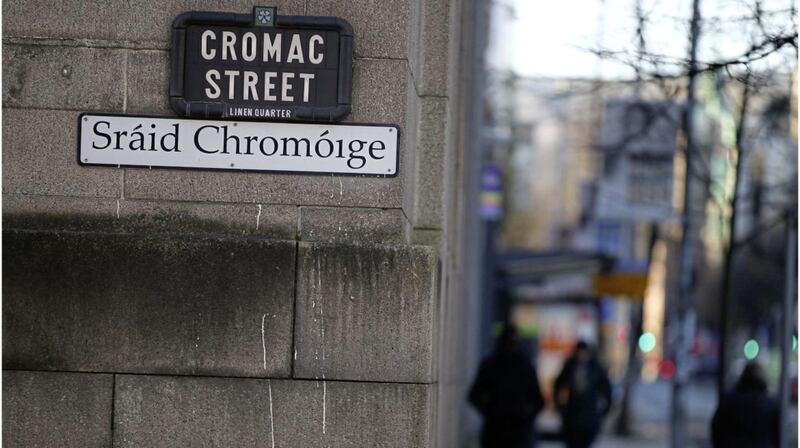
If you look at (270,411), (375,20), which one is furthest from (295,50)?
(270,411)

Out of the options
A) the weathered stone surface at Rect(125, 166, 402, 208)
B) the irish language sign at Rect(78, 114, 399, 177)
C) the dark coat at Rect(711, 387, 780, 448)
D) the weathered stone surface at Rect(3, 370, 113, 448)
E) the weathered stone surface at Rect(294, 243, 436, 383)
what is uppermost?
the irish language sign at Rect(78, 114, 399, 177)

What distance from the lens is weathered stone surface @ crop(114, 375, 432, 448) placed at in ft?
19.7

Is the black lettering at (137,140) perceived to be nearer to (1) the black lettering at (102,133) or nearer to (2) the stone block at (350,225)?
(1) the black lettering at (102,133)

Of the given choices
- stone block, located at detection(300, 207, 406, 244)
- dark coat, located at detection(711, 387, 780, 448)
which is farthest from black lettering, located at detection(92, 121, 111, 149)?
dark coat, located at detection(711, 387, 780, 448)

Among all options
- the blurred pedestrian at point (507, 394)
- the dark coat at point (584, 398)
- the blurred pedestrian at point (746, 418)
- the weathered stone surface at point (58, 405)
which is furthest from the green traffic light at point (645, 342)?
the weathered stone surface at point (58, 405)

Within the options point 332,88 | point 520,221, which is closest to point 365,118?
point 332,88

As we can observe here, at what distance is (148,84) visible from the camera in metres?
6.25

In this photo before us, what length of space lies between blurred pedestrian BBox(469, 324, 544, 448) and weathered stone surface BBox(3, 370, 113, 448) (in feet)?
25.1

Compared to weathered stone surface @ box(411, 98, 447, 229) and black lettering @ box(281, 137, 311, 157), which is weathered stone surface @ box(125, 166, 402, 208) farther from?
weathered stone surface @ box(411, 98, 447, 229)

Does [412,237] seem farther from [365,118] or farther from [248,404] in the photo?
[248,404]

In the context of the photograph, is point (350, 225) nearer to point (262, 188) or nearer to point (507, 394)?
point (262, 188)

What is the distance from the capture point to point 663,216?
25250mm

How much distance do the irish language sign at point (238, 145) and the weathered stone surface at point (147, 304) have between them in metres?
0.39

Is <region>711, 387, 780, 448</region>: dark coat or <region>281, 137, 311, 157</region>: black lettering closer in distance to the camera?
<region>281, 137, 311, 157</region>: black lettering
